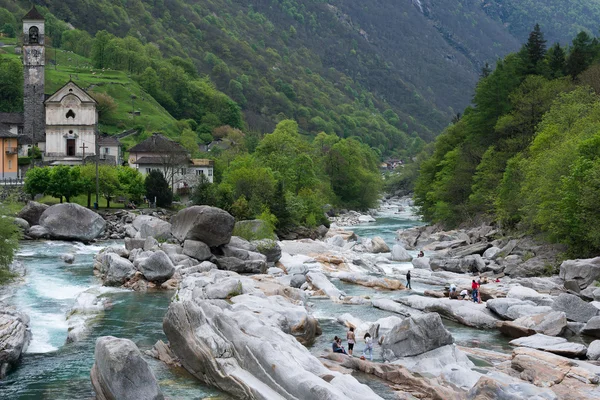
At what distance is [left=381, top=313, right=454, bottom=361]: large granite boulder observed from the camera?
30.9m

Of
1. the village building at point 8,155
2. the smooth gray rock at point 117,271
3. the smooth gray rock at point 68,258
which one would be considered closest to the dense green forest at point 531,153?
the smooth gray rock at point 117,271

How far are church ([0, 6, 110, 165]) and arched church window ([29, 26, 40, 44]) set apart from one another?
413cm

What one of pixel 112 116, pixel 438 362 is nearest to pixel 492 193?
pixel 438 362

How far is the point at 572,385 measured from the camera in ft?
87.5

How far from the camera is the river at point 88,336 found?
88.0ft

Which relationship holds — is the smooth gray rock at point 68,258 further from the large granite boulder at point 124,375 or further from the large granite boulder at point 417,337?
the large granite boulder at point 124,375

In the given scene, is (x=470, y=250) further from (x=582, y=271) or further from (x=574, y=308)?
(x=574, y=308)

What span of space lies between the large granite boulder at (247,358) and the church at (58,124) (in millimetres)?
80088

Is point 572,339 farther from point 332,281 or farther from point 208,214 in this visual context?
point 208,214

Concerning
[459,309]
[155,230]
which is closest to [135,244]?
[155,230]

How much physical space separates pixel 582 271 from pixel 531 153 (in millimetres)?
25849

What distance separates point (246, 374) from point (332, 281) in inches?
1022

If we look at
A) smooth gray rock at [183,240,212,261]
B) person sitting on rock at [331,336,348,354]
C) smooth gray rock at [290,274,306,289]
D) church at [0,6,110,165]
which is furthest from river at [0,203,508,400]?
church at [0,6,110,165]

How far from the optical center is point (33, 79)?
116750 mm
